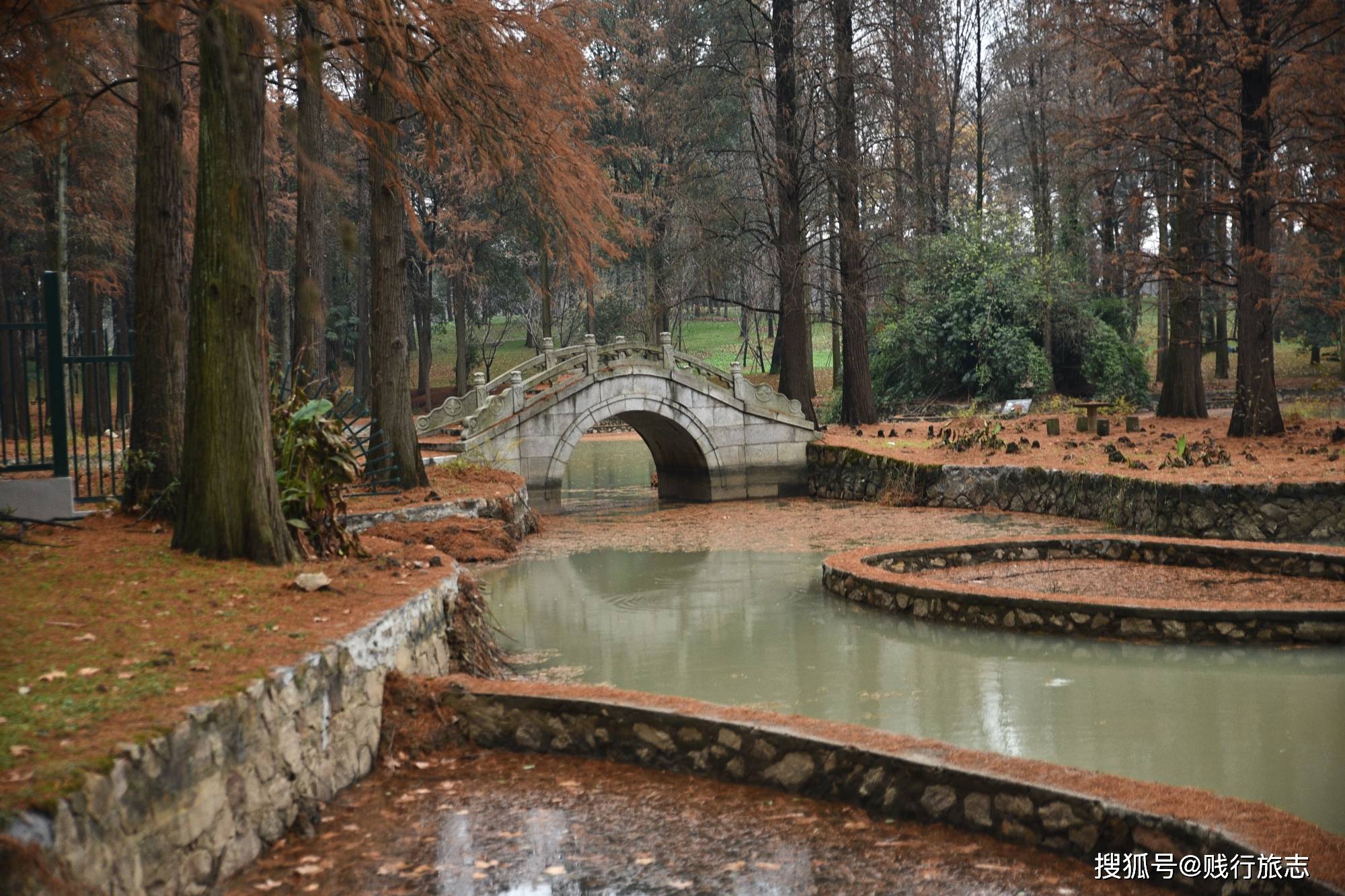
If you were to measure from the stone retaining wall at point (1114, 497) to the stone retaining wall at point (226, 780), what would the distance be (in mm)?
11690

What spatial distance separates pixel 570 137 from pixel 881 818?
32.5ft

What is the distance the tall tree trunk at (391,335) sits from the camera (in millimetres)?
15797

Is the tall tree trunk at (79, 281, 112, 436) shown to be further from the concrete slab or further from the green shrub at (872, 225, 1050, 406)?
the green shrub at (872, 225, 1050, 406)

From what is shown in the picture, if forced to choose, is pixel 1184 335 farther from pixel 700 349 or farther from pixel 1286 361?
pixel 700 349

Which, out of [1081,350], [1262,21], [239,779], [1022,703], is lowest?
[1022,703]

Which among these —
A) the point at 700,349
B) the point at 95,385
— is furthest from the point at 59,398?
the point at 700,349

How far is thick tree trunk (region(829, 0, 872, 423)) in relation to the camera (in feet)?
77.8

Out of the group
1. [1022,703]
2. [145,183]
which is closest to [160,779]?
[1022,703]

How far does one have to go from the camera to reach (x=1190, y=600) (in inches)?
401

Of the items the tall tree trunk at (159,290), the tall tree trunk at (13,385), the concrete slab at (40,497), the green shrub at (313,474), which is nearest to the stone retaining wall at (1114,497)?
the green shrub at (313,474)

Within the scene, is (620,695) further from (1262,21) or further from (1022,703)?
(1262,21)

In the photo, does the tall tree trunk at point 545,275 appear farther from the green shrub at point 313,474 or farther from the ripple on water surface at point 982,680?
the ripple on water surface at point 982,680

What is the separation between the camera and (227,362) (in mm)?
7965

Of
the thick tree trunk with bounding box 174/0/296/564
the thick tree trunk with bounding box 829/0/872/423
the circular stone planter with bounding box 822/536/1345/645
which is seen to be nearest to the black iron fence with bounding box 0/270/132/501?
the thick tree trunk with bounding box 174/0/296/564
